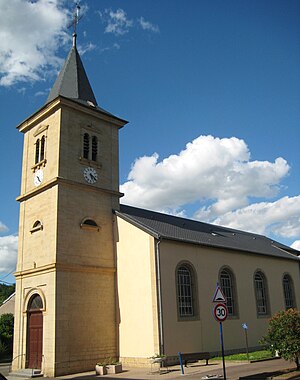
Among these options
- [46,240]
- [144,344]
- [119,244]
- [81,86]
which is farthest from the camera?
[81,86]

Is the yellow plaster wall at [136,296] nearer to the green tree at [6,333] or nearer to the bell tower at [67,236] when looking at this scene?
the bell tower at [67,236]

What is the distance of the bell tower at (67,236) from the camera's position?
1986 cm

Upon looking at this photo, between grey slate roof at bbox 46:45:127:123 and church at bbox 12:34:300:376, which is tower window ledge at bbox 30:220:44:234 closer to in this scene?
church at bbox 12:34:300:376

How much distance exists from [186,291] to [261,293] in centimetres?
797

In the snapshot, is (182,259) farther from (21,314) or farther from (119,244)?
(21,314)

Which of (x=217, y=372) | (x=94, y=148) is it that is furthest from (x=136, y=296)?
(x=94, y=148)

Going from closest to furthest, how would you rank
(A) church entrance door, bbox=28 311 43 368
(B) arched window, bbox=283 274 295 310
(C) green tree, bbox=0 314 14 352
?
(A) church entrance door, bbox=28 311 43 368 → (B) arched window, bbox=283 274 295 310 → (C) green tree, bbox=0 314 14 352

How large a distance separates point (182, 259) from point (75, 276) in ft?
18.7

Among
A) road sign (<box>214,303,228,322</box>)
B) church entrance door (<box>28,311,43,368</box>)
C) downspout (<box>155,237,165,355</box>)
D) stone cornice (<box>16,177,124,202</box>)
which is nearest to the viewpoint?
road sign (<box>214,303,228,322</box>)

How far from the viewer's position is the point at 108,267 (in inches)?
883

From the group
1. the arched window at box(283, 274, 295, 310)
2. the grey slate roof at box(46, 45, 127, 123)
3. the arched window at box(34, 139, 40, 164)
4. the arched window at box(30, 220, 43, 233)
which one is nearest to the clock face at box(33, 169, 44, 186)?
the arched window at box(34, 139, 40, 164)

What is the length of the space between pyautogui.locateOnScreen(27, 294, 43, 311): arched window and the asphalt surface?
4.07 meters

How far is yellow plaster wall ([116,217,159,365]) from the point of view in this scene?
65.0ft

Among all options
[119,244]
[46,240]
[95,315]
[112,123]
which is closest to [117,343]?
[95,315]
